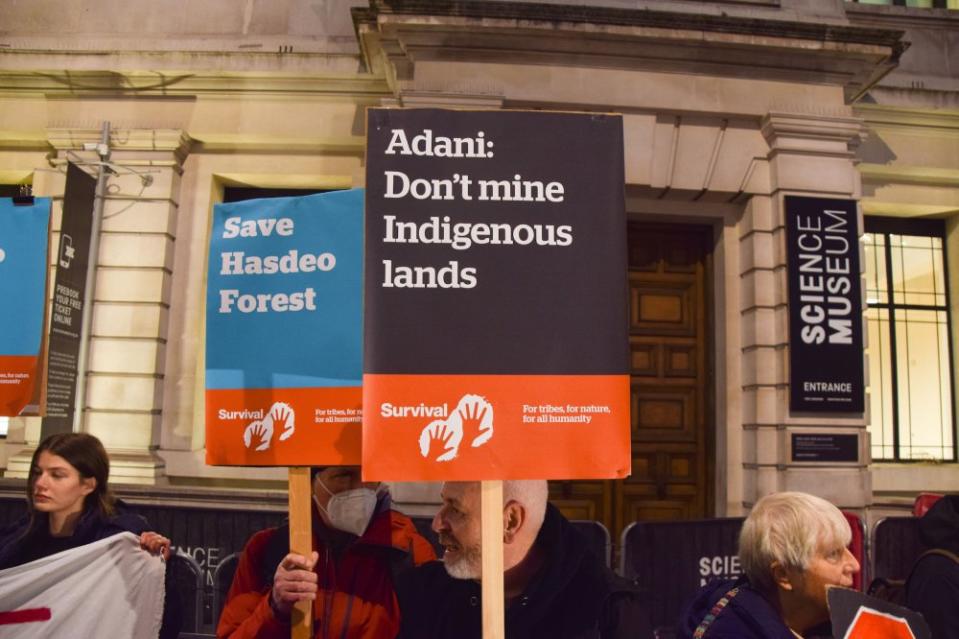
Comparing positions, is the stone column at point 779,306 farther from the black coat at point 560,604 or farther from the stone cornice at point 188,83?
the black coat at point 560,604

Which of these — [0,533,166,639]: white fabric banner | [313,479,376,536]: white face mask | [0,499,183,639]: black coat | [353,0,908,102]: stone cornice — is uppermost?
[353,0,908,102]: stone cornice

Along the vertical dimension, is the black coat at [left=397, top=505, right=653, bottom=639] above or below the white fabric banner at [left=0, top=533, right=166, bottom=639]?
above

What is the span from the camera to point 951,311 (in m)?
9.69

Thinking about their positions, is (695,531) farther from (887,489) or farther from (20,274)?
(20,274)

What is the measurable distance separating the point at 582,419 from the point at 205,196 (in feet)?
25.3

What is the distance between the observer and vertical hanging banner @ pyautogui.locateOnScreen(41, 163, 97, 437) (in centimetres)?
775

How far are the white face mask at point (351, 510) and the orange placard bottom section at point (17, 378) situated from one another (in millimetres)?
2918

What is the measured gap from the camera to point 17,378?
16.9 ft

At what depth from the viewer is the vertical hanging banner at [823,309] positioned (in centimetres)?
825

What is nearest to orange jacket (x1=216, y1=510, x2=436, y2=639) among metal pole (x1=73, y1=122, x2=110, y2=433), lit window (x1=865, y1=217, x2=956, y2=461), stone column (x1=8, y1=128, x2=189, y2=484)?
stone column (x1=8, y1=128, x2=189, y2=484)

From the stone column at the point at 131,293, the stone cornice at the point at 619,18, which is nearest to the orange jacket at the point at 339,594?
the stone column at the point at 131,293

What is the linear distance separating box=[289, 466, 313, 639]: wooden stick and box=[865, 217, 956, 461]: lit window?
27.7 feet

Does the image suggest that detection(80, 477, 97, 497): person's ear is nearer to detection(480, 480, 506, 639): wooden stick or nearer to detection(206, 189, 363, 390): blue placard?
detection(206, 189, 363, 390): blue placard

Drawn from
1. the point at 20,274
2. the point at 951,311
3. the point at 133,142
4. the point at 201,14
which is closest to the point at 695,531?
the point at 20,274
